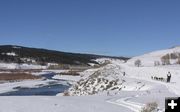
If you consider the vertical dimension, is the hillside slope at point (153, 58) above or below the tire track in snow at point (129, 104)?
above

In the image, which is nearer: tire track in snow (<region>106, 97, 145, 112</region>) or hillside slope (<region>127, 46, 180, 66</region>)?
tire track in snow (<region>106, 97, 145, 112</region>)

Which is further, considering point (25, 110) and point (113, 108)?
point (113, 108)

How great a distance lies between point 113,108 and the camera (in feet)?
56.6

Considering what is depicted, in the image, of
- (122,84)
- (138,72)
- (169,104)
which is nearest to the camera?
(169,104)

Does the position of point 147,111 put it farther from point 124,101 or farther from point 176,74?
point 176,74

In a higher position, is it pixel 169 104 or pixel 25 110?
pixel 169 104

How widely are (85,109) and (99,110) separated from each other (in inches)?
22.9

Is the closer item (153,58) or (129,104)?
(129,104)

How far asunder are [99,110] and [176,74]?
32037 mm

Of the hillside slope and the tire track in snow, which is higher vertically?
the hillside slope

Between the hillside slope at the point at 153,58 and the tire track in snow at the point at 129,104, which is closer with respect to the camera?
the tire track in snow at the point at 129,104

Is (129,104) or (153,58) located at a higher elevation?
(153,58)

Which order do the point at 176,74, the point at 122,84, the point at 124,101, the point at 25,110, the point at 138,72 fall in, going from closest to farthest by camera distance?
the point at 25,110 → the point at 124,101 → the point at 122,84 → the point at 176,74 → the point at 138,72

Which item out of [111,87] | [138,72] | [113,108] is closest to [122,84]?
[111,87]
